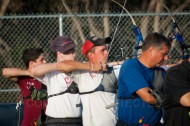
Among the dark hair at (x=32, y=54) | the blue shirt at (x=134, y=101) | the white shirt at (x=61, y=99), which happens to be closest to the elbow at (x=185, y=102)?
the blue shirt at (x=134, y=101)

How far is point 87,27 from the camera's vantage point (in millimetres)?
12852

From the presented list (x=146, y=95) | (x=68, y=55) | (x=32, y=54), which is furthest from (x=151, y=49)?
(x=32, y=54)

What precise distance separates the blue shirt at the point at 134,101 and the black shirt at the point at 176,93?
0.28 meters

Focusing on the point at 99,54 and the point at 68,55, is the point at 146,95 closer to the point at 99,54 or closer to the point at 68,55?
the point at 99,54

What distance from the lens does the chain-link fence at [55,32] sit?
41.8 ft

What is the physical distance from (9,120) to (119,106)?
9.05ft

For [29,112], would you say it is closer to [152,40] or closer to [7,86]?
[152,40]

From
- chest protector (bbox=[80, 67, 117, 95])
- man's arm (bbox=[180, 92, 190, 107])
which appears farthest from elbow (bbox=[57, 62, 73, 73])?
man's arm (bbox=[180, 92, 190, 107])

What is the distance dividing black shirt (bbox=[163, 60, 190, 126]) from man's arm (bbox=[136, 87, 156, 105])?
131 millimetres

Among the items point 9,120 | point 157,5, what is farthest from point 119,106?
point 157,5

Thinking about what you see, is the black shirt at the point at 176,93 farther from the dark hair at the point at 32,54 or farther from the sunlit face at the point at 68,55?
the dark hair at the point at 32,54

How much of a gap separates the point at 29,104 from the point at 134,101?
215 centimetres

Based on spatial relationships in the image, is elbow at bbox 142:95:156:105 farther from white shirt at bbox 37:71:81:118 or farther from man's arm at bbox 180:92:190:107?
white shirt at bbox 37:71:81:118

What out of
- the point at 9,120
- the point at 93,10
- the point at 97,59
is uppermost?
the point at 93,10
